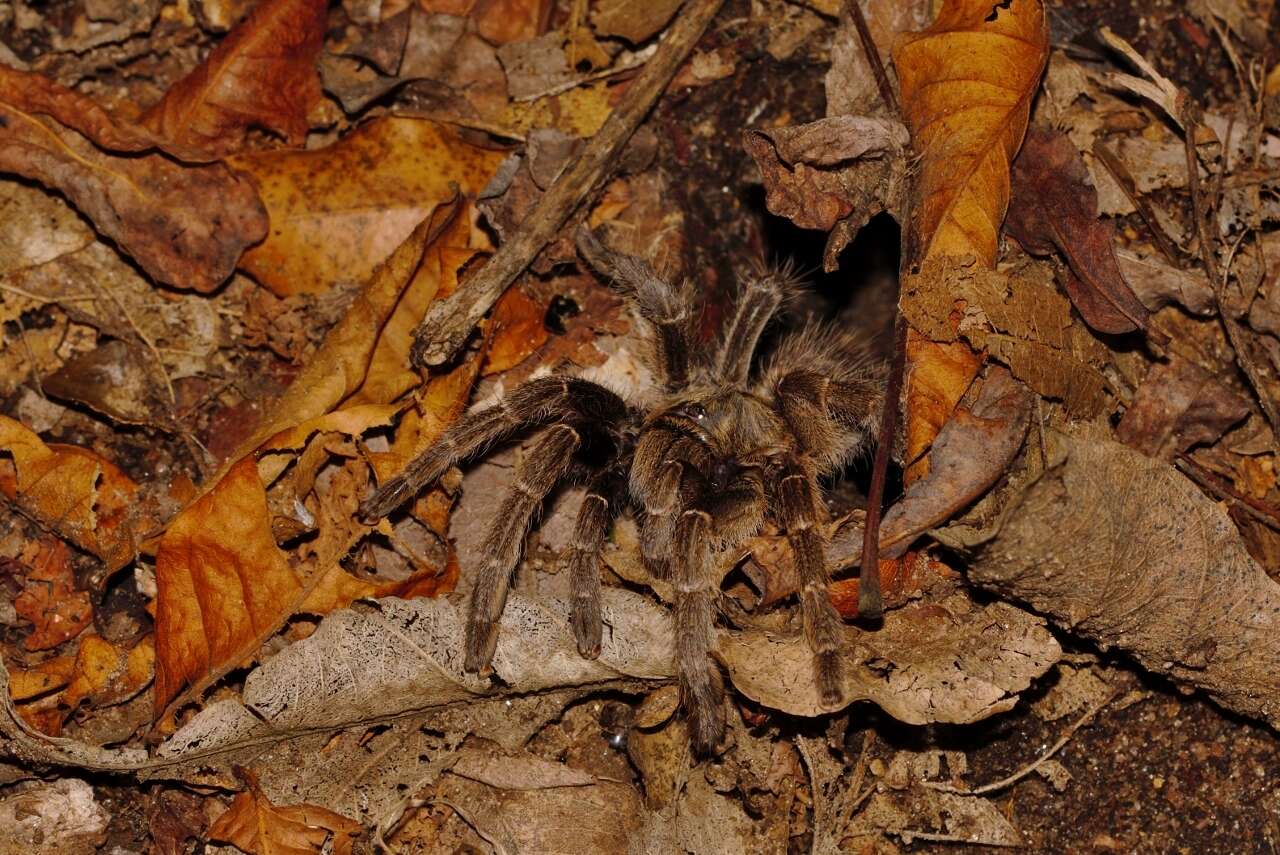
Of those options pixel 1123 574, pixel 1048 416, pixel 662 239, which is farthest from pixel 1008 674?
pixel 662 239

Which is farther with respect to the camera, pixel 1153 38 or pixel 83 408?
pixel 1153 38

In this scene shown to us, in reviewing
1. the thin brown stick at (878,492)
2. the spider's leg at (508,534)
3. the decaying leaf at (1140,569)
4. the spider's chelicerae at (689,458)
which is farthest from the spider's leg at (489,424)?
the decaying leaf at (1140,569)

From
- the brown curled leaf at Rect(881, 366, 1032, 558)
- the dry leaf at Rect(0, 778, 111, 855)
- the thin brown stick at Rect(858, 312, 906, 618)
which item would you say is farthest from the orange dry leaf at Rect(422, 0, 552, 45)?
the dry leaf at Rect(0, 778, 111, 855)

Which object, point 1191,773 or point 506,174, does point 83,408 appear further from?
point 1191,773

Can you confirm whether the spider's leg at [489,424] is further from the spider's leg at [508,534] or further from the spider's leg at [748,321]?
the spider's leg at [748,321]

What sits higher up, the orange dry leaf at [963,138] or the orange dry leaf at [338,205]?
the orange dry leaf at [963,138]

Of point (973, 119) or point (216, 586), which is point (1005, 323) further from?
point (216, 586)

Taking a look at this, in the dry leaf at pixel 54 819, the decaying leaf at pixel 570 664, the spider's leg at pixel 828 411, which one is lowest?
the dry leaf at pixel 54 819
